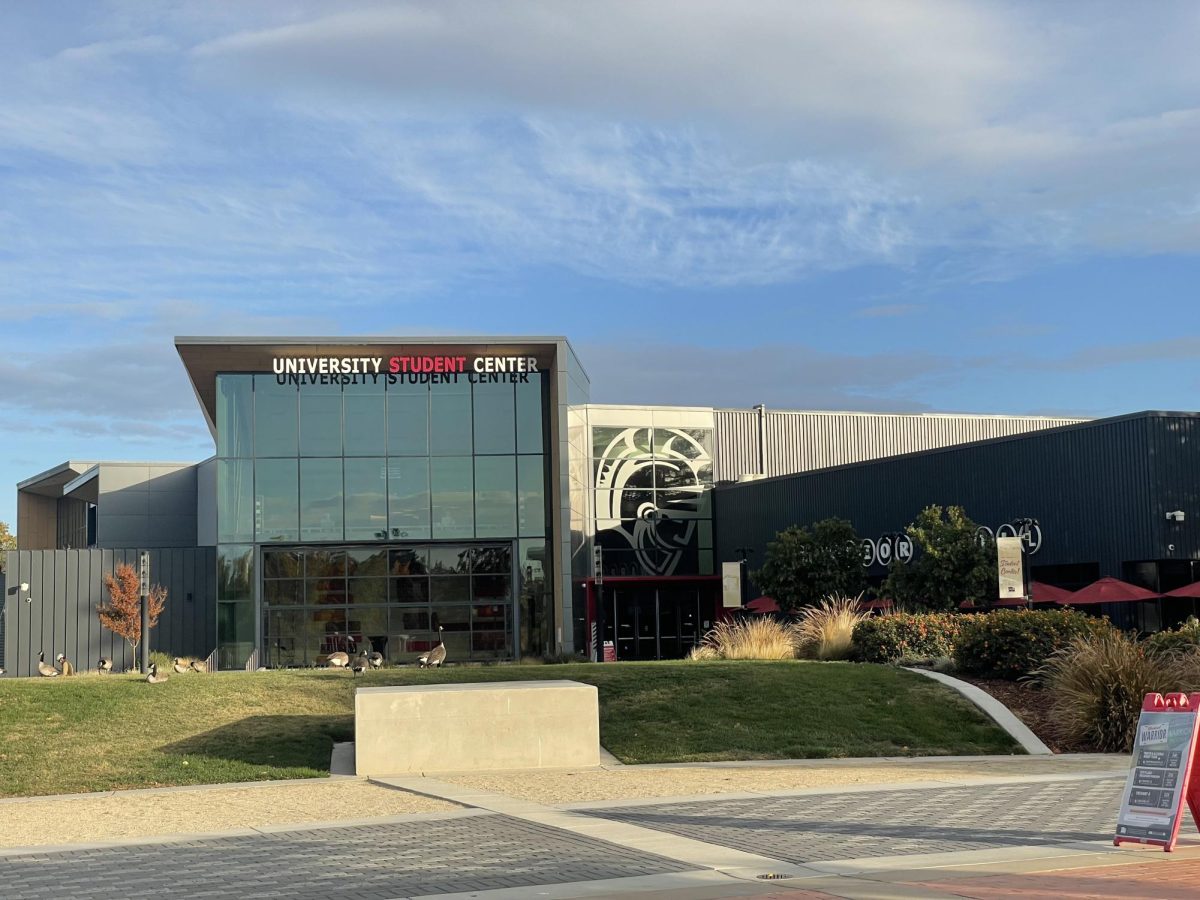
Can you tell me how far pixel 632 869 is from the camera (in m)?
10.0

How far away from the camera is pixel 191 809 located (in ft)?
47.8

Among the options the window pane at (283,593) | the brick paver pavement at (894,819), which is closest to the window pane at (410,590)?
the window pane at (283,593)

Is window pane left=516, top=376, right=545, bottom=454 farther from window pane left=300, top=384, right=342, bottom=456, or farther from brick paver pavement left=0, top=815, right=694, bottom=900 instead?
brick paver pavement left=0, top=815, right=694, bottom=900

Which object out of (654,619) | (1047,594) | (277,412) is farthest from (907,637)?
(654,619)

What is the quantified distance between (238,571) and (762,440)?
81.7 feet

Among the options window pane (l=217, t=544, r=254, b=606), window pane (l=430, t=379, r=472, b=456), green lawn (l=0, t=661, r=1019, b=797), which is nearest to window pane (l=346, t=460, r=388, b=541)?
window pane (l=430, t=379, r=472, b=456)

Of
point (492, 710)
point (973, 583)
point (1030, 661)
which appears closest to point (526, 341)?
point (973, 583)

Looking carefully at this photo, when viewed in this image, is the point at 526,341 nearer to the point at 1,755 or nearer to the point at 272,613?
the point at 272,613

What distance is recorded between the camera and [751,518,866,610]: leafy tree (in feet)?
132

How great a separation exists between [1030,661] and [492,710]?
1005 centimetres

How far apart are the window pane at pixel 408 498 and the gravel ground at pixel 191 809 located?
25.4 m

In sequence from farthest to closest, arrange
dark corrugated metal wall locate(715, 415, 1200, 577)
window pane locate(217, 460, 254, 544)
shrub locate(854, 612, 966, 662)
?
window pane locate(217, 460, 254, 544) < dark corrugated metal wall locate(715, 415, 1200, 577) < shrub locate(854, 612, 966, 662)

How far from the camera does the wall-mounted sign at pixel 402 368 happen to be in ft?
A: 135

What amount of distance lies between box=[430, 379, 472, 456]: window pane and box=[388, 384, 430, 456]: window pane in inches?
8.7
